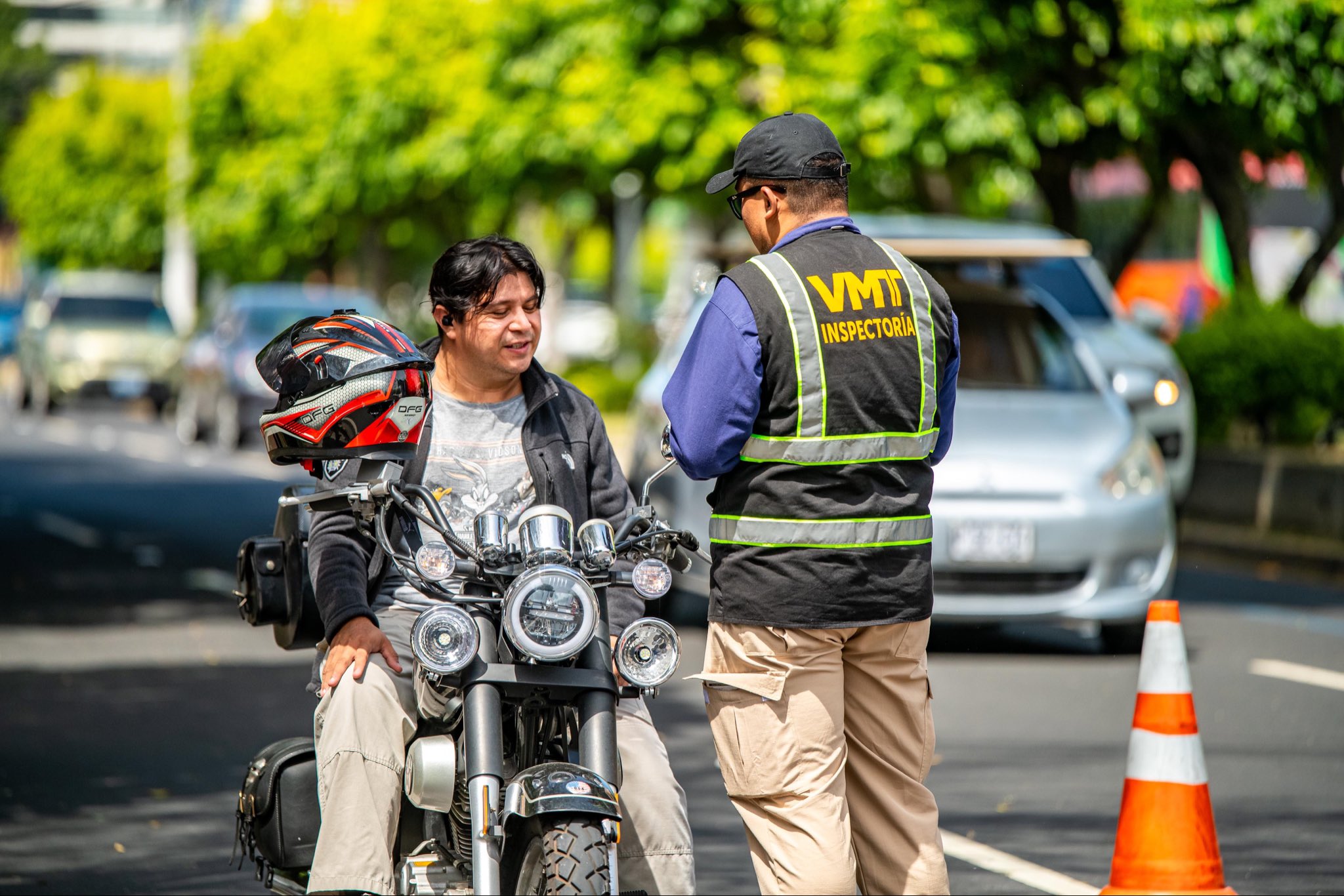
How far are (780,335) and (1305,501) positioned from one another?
35.2 ft

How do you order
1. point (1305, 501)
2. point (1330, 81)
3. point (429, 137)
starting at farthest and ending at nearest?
1. point (429, 137)
2. point (1330, 81)
3. point (1305, 501)

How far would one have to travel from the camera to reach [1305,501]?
13.8 meters

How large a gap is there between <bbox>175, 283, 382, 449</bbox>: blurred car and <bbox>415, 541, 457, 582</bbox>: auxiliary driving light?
60.5ft

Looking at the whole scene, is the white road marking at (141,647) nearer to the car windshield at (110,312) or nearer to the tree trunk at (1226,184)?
the tree trunk at (1226,184)

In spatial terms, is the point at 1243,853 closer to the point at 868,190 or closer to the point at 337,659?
the point at 337,659

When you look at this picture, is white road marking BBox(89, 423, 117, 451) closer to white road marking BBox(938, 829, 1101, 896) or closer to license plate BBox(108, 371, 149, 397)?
license plate BBox(108, 371, 149, 397)

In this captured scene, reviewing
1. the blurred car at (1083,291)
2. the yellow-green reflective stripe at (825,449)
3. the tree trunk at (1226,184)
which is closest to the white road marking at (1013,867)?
the yellow-green reflective stripe at (825,449)

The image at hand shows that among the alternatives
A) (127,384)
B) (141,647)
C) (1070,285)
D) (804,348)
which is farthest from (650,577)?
(127,384)

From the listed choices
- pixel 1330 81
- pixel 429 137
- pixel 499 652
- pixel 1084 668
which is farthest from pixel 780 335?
pixel 429 137

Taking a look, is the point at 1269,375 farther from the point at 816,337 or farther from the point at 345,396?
the point at 345,396

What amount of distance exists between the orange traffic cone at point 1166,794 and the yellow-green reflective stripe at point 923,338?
0.93 m

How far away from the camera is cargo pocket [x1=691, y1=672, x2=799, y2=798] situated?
402 cm

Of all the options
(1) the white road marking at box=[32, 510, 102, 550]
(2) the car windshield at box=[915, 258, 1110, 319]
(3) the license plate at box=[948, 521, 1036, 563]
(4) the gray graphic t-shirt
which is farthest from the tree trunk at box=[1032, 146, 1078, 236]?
(4) the gray graphic t-shirt

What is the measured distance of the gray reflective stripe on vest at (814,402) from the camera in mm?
3914
